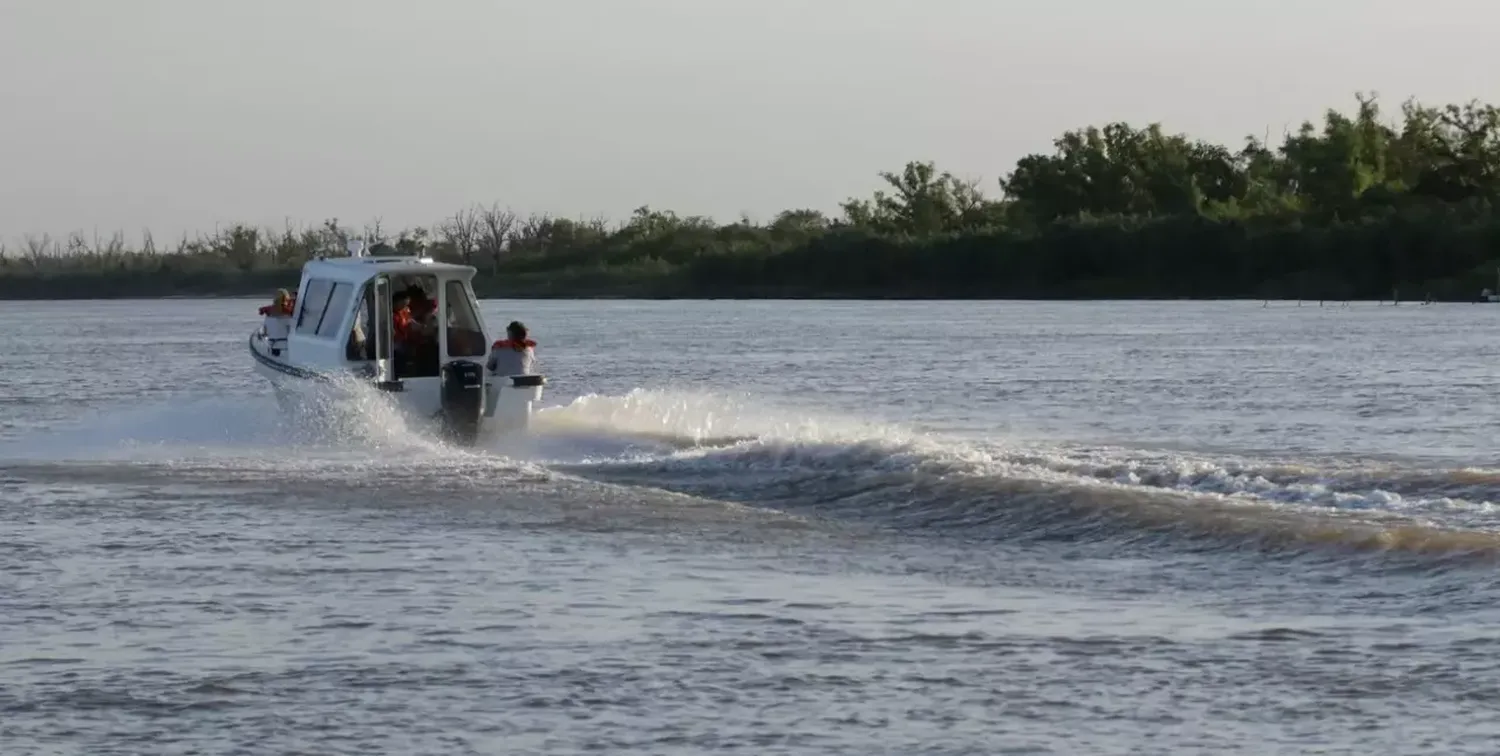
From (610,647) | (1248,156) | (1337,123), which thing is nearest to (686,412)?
(610,647)

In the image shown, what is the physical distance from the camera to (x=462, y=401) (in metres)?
21.9

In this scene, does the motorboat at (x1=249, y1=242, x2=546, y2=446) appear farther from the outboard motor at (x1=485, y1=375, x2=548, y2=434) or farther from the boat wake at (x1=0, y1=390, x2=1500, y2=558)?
the boat wake at (x1=0, y1=390, x2=1500, y2=558)

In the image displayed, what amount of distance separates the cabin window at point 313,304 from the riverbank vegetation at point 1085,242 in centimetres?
7391

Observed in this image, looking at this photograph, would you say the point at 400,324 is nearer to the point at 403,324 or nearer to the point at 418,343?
the point at 403,324

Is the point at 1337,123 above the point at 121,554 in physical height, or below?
above

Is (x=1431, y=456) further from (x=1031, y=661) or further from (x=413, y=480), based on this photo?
(x=1031, y=661)

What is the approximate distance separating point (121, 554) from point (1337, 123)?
360ft

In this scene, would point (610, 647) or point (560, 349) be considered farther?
point (560, 349)

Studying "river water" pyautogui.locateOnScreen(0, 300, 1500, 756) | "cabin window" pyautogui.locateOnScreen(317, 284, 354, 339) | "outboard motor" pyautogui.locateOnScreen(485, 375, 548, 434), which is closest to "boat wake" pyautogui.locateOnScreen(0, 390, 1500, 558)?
"river water" pyautogui.locateOnScreen(0, 300, 1500, 756)

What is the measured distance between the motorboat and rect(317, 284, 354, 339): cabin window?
0.06ft

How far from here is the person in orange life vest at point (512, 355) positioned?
72.3ft

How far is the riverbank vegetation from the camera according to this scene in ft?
328

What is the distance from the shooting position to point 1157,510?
1550cm

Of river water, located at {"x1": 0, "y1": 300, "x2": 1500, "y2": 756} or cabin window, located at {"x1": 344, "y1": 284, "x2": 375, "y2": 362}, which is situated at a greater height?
cabin window, located at {"x1": 344, "y1": 284, "x2": 375, "y2": 362}
